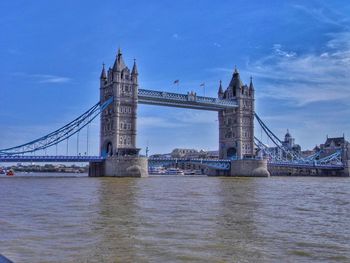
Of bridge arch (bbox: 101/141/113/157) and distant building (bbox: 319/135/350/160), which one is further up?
distant building (bbox: 319/135/350/160)

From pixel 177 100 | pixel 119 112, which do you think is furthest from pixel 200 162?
pixel 119 112

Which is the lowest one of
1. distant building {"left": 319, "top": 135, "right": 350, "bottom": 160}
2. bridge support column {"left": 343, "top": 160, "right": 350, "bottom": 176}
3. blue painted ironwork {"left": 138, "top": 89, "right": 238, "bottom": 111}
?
bridge support column {"left": 343, "top": 160, "right": 350, "bottom": 176}

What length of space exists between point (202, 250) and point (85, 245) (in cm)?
295

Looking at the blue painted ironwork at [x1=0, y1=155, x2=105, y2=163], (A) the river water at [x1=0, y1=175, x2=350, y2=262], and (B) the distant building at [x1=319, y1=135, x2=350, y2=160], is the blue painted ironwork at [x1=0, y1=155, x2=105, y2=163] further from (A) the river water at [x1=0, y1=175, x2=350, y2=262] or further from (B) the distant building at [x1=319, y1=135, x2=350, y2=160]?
(B) the distant building at [x1=319, y1=135, x2=350, y2=160]

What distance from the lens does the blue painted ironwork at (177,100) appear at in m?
88.3

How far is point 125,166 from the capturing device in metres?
76.0

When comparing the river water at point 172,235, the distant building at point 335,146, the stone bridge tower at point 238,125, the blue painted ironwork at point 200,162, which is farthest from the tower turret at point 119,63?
the distant building at point 335,146

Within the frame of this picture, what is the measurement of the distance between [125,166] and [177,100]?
2036 centimetres

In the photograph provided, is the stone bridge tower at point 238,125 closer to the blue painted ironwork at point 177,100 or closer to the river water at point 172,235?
the blue painted ironwork at point 177,100

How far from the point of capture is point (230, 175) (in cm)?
9838

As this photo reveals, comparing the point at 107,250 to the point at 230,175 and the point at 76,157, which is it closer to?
the point at 76,157

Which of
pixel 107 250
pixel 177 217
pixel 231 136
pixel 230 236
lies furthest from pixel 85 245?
pixel 231 136

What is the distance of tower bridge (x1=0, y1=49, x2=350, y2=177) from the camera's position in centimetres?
7725

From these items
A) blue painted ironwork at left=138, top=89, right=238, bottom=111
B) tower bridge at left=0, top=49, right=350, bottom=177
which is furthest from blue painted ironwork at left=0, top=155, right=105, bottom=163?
blue painted ironwork at left=138, top=89, right=238, bottom=111
